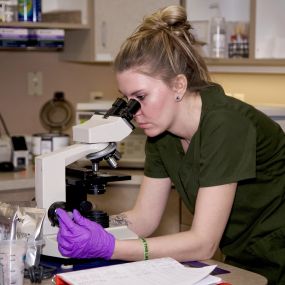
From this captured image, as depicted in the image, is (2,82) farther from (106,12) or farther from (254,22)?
(254,22)

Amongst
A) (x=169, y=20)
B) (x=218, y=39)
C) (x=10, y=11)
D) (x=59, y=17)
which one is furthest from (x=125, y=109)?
(x=59, y=17)

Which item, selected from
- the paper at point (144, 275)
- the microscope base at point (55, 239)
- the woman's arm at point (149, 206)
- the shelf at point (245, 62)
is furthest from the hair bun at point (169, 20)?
the shelf at point (245, 62)

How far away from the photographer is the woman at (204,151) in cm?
171

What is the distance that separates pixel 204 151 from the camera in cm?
175

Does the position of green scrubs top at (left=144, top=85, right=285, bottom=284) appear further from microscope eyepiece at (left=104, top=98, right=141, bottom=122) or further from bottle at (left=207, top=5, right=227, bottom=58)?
bottle at (left=207, top=5, right=227, bottom=58)

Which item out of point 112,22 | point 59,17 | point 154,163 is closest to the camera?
point 154,163

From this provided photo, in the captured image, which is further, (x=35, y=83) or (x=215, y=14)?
(x=35, y=83)

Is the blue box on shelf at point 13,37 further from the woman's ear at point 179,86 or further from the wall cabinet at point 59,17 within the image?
the woman's ear at point 179,86

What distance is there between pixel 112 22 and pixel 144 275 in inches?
80.8

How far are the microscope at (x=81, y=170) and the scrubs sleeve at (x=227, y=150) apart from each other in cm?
22

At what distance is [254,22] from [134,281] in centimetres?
190

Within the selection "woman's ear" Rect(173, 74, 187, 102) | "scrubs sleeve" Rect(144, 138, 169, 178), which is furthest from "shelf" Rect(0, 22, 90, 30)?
"woman's ear" Rect(173, 74, 187, 102)

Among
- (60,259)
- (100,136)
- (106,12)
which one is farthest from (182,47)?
(106,12)

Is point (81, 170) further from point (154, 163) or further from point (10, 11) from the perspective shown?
point (10, 11)
